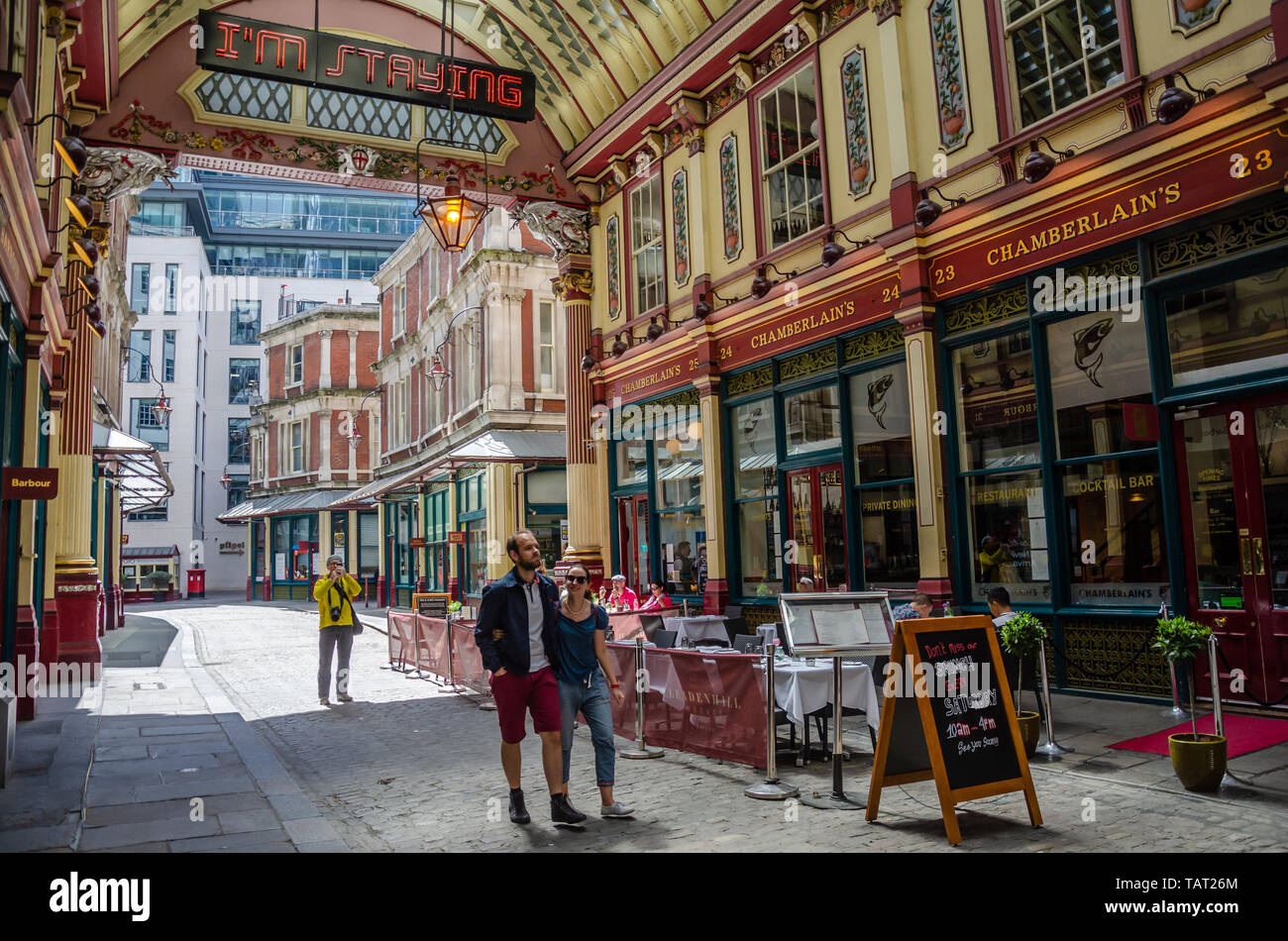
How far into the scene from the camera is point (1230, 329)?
27.1 ft

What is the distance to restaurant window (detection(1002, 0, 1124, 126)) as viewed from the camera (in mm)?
9094

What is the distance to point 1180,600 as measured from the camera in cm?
846

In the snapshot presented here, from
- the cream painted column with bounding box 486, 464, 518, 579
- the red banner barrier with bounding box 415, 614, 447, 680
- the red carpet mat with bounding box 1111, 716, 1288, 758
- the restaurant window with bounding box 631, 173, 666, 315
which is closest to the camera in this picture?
the red carpet mat with bounding box 1111, 716, 1288, 758

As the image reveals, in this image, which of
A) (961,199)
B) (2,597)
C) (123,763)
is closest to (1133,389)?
(961,199)

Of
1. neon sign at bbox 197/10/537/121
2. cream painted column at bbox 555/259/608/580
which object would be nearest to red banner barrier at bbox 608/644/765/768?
neon sign at bbox 197/10/537/121

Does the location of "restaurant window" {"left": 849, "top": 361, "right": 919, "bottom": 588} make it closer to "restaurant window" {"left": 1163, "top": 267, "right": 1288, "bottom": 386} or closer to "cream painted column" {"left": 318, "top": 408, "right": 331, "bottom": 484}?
"restaurant window" {"left": 1163, "top": 267, "right": 1288, "bottom": 386}

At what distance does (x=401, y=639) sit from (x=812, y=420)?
7988mm

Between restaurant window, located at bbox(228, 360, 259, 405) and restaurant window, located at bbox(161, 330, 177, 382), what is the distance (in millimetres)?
5280

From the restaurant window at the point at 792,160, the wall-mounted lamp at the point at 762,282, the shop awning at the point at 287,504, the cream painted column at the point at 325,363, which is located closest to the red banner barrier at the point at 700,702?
the wall-mounted lamp at the point at 762,282

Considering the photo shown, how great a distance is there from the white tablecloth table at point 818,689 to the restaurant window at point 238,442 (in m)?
55.6

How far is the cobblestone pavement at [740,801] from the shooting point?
5.55 metres

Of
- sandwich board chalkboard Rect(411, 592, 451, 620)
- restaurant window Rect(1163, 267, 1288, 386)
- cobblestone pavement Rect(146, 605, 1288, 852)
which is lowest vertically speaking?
cobblestone pavement Rect(146, 605, 1288, 852)

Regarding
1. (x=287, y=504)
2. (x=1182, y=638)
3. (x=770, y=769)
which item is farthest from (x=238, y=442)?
(x=1182, y=638)

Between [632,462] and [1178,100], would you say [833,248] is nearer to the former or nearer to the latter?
[1178,100]
